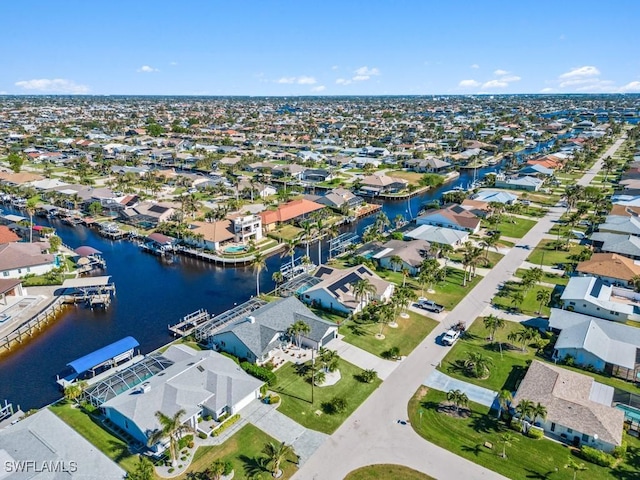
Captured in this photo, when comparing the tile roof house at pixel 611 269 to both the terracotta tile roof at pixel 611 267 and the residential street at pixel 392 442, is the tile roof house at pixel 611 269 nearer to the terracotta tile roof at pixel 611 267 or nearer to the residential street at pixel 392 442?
the terracotta tile roof at pixel 611 267

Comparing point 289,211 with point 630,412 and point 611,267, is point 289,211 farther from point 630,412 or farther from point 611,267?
point 630,412

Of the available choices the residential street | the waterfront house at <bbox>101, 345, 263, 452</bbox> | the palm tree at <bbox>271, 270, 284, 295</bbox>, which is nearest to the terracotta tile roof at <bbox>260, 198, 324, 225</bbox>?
the palm tree at <bbox>271, 270, 284, 295</bbox>

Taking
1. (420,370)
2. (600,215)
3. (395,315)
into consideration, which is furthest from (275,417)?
(600,215)

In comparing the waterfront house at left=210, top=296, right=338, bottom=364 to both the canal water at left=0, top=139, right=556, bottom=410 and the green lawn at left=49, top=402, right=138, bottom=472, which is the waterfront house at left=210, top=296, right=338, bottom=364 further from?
the green lawn at left=49, top=402, right=138, bottom=472

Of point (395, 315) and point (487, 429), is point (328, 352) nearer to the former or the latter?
point (395, 315)

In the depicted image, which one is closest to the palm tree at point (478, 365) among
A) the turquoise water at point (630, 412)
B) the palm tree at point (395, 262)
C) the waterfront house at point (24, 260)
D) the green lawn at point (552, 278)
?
the turquoise water at point (630, 412)

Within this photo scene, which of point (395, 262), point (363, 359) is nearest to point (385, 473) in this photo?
point (363, 359)
